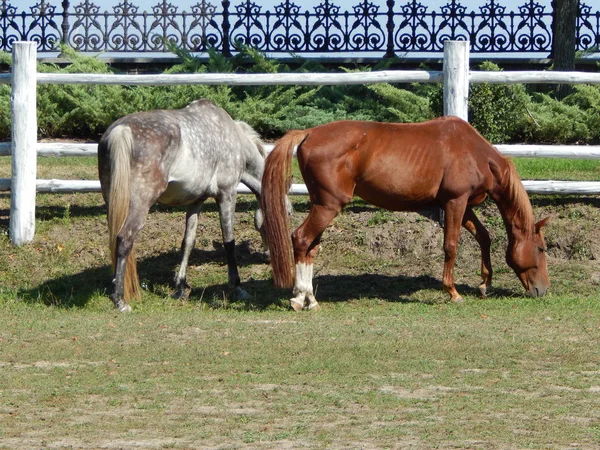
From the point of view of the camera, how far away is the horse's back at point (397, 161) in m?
9.92

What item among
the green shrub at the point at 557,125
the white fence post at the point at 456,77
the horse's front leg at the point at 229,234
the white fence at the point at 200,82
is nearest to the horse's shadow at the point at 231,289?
the horse's front leg at the point at 229,234

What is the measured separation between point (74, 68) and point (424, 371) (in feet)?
39.8

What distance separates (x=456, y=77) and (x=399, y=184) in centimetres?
211

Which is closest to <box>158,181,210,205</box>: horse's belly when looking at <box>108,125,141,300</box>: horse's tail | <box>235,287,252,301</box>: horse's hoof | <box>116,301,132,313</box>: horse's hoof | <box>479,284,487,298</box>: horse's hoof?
<box>108,125,141,300</box>: horse's tail

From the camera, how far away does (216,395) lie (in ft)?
22.6

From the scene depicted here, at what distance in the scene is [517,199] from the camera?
10484 mm

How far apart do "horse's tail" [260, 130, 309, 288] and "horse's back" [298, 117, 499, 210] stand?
6.9 inches

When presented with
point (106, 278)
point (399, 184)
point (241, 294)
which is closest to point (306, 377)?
point (399, 184)

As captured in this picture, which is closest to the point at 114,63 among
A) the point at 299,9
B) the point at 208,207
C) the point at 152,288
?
the point at 299,9

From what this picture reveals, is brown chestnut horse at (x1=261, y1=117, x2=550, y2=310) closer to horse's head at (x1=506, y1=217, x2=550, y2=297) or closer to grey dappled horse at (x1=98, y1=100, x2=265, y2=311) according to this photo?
horse's head at (x1=506, y1=217, x2=550, y2=297)

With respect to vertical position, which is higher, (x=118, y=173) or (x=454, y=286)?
(x=118, y=173)

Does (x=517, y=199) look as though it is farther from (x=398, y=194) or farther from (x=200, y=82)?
(x=200, y=82)

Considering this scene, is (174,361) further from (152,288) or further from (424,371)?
(152,288)

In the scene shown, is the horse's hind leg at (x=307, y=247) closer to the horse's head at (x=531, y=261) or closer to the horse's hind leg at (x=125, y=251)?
the horse's hind leg at (x=125, y=251)
